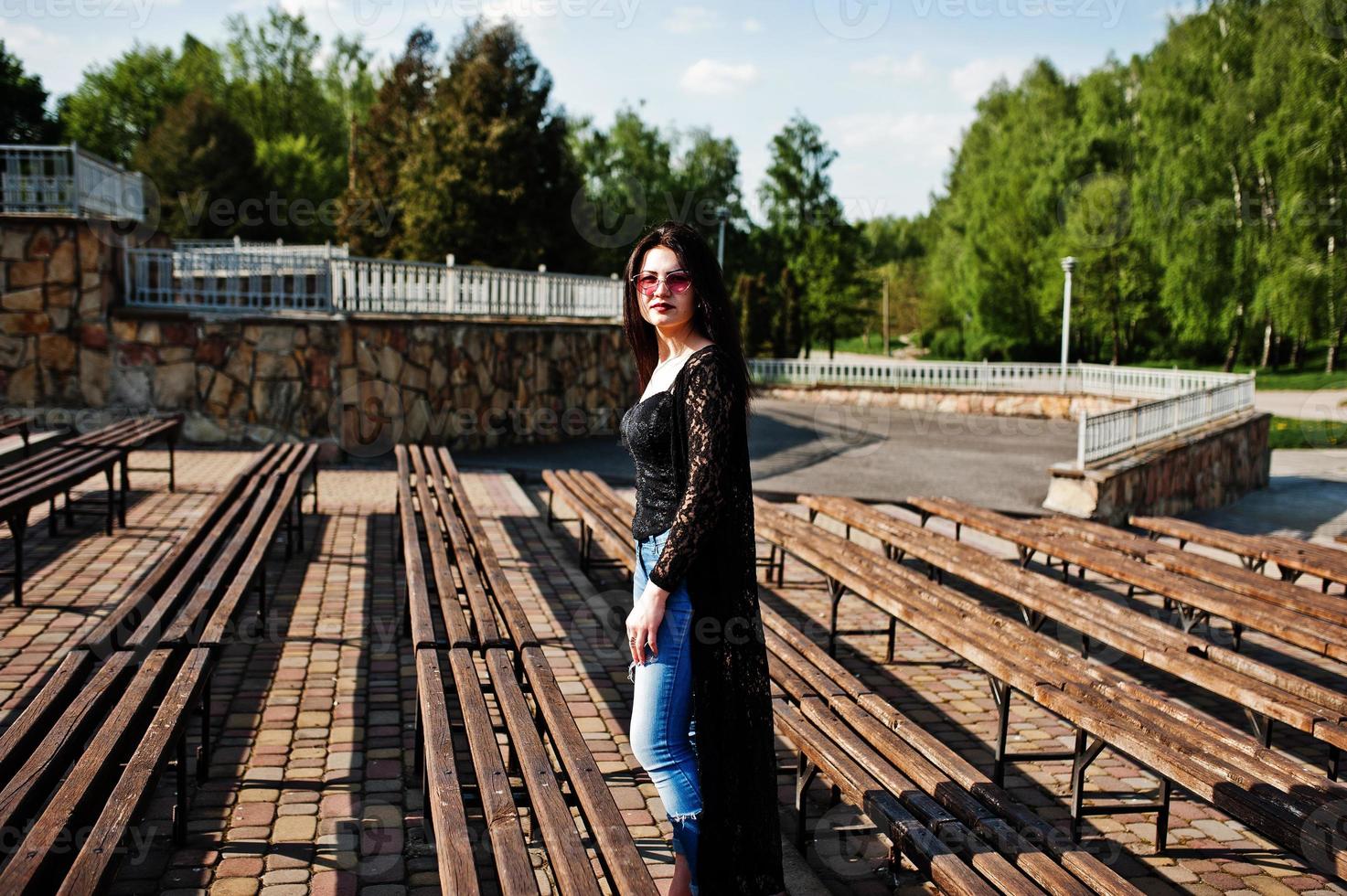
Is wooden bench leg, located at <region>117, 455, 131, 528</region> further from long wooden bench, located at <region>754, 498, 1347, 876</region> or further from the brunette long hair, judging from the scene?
the brunette long hair

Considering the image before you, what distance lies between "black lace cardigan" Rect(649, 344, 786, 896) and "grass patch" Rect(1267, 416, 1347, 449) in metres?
25.0

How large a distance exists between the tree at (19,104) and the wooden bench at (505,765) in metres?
38.8

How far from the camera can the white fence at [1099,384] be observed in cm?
1338

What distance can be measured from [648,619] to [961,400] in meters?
24.5

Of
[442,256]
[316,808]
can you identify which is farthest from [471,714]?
[442,256]

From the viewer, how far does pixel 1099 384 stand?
2502cm

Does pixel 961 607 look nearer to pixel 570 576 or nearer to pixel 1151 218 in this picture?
pixel 570 576

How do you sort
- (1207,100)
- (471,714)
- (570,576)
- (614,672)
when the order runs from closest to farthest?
1. (471,714)
2. (614,672)
3. (570,576)
4. (1207,100)

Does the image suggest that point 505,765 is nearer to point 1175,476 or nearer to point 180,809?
point 180,809

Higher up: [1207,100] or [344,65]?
[344,65]

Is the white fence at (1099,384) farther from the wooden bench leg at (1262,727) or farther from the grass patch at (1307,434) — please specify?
the wooden bench leg at (1262,727)

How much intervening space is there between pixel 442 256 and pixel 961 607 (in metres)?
32.2

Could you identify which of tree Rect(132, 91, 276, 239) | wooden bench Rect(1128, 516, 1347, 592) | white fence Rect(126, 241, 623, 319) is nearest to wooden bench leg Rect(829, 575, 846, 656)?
wooden bench Rect(1128, 516, 1347, 592)

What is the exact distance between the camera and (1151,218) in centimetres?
3459
